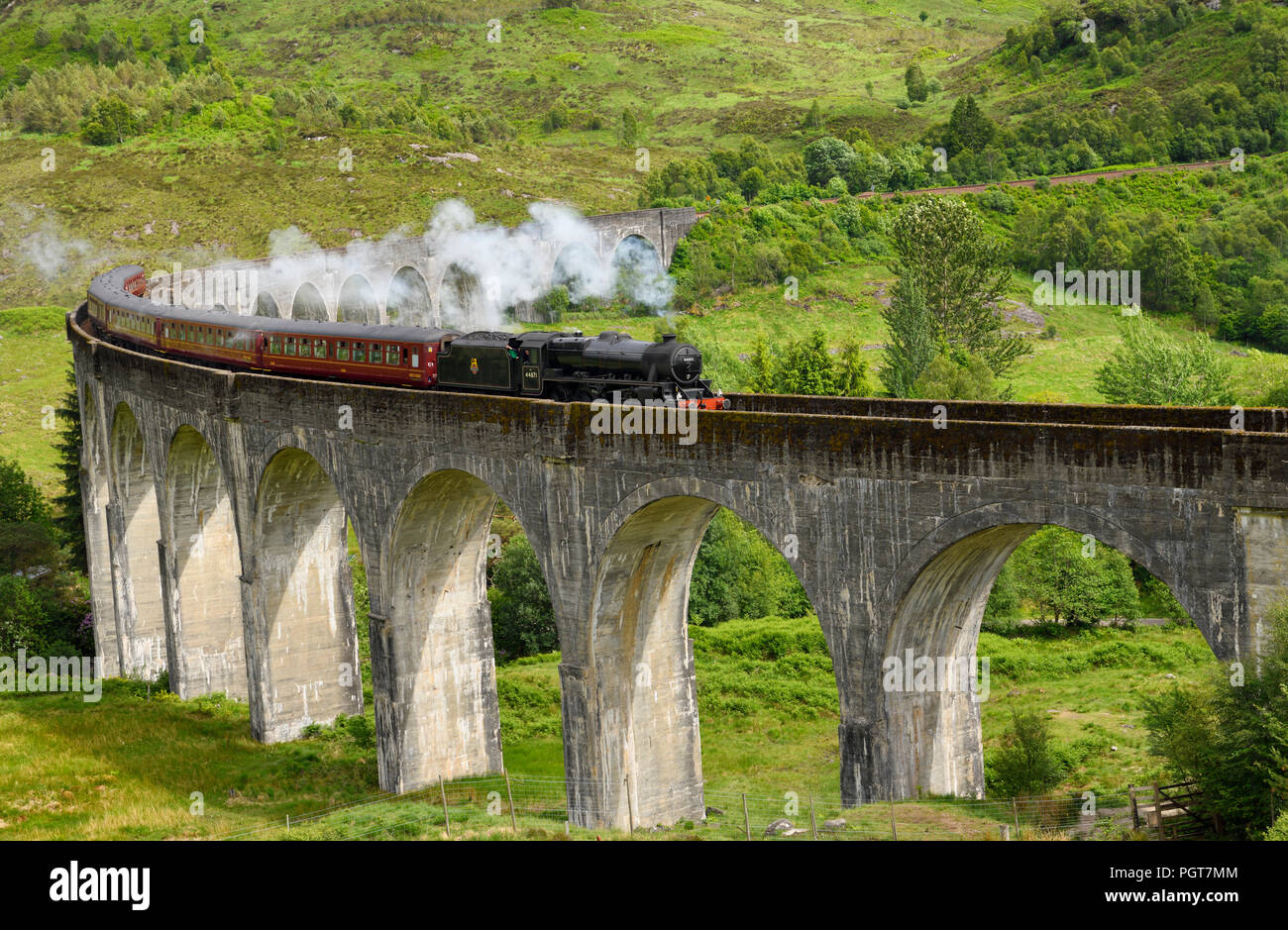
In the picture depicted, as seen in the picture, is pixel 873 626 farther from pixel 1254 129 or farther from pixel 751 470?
pixel 1254 129

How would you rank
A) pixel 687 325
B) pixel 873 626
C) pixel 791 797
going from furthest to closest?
pixel 687 325
pixel 791 797
pixel 873 626

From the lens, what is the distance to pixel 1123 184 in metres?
113

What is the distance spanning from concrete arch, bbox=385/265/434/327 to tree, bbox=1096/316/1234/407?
173 feet

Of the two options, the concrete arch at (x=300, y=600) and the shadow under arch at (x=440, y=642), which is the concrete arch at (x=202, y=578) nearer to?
the concrete arch at (x=300, y=600)

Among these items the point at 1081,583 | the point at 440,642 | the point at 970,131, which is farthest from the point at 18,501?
the point at 970,131

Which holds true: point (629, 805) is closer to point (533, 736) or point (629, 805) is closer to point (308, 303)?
point (533, 736)

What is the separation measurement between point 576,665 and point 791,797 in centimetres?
569

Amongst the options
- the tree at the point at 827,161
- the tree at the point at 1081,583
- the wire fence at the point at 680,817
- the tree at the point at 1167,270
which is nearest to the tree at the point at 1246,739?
the wire fence at the point at 680,817

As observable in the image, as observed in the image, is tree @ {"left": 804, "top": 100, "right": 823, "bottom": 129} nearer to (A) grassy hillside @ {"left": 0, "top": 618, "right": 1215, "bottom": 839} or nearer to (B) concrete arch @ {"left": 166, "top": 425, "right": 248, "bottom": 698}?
(A) grassy hillside @ {"left": 0, "top": 618, "right": 1215, "bottom": 839}

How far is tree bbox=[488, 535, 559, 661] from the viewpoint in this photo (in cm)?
5484

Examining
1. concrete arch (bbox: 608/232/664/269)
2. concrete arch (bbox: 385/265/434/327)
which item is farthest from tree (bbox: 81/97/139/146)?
concrete arch (bbox: 608/232/664/269)

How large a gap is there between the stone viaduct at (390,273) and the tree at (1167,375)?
4862 centimetres

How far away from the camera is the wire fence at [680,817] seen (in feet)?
80.7

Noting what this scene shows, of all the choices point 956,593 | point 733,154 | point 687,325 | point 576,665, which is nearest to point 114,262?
point 687,325
